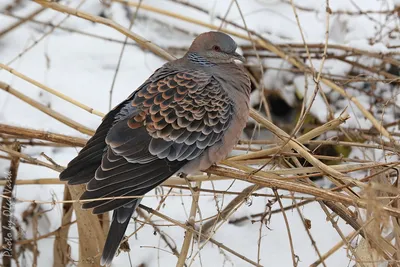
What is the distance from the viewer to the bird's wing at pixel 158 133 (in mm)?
2557

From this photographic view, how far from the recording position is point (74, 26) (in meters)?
5.29

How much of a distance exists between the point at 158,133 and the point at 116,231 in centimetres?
46

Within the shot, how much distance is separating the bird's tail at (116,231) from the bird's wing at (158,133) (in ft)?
0.18

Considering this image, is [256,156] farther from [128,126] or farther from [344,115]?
[128,126]

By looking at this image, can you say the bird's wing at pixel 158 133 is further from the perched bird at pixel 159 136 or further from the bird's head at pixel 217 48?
the bird's head at pixel 217 48

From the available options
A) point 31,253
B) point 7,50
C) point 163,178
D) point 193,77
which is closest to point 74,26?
point 7,50

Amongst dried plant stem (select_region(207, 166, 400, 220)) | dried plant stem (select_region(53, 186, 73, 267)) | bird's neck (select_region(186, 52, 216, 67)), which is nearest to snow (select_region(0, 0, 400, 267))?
dried plant stem (select_region(53, 186, 73, 267))

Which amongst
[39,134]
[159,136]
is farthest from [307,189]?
[39,134]

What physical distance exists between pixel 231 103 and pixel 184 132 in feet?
0.90

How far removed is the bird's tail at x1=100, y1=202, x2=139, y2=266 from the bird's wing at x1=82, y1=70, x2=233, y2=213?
0.06 meters

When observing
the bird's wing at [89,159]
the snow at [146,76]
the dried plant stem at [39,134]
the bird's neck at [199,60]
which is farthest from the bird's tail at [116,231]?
the snow at [146,76]

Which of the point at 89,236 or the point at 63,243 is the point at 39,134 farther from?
the point at 63,243

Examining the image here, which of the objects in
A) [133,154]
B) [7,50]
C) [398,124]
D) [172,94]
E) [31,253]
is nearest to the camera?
[133,154]

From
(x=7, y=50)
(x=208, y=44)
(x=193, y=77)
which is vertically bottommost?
(x=193, y=77)
